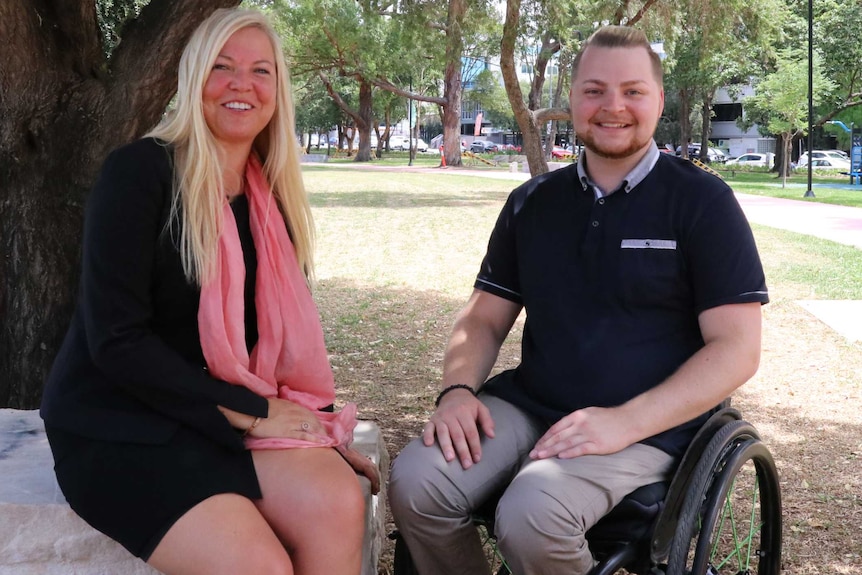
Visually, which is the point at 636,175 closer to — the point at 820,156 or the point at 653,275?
the point at 653,275

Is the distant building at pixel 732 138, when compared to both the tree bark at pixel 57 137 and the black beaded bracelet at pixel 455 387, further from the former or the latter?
the black beaded bracelet at pixel 455 387

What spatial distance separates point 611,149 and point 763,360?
480 centimetres

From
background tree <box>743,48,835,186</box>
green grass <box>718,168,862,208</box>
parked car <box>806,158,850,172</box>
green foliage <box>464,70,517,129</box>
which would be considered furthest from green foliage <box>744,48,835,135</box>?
green foliage <box>464,70,517,129</box>

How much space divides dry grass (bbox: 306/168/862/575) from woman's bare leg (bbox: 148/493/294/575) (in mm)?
1551

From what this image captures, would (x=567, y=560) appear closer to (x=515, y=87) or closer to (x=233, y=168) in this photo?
(x=233, y=168)

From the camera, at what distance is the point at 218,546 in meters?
2.08

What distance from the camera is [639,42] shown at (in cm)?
269

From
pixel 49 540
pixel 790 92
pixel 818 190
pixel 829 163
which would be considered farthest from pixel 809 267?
pixel 829 163

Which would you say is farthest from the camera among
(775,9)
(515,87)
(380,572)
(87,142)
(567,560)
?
(775,9)

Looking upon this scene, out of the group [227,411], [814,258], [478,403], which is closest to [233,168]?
[227,411]

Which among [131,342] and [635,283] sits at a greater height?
[635,283]

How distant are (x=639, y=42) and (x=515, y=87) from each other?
46.6 feet

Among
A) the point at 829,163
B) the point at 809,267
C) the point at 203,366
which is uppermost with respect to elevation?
the point at 829,163

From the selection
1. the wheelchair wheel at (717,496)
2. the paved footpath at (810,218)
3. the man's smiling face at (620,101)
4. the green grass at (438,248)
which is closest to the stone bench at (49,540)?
the wheelchair wheel at (717,496)
